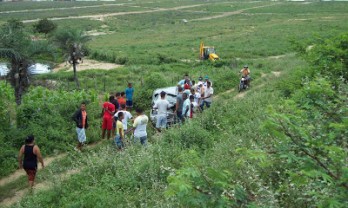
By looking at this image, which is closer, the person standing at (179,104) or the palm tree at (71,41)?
the person standing at (179,104)

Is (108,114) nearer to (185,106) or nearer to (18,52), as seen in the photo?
(185,106)

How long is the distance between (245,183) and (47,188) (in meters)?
4.80

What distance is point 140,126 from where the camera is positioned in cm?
983

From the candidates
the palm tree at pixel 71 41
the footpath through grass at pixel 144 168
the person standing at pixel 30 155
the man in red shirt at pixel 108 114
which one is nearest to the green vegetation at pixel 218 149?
the footpath through grass at pixel 144 168

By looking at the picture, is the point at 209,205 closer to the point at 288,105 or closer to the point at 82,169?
the point at 288,105

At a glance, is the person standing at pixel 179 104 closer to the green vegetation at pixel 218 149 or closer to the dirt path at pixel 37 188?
the green vegetation at pixel 218 149

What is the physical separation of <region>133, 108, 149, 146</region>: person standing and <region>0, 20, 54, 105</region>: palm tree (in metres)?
6.79

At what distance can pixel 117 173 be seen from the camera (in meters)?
8.11

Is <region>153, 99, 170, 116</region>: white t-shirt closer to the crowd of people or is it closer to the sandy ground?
the crowd of people

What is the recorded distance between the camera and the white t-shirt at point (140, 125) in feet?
31.9

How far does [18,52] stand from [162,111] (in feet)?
23.0

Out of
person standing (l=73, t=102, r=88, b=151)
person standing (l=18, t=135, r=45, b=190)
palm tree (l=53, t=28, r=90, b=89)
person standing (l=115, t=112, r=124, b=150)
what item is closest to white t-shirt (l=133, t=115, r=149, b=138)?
person standing (l=115, t=112, r=124, b=150)

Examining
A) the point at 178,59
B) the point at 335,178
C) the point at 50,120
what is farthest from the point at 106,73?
the point at 335,178

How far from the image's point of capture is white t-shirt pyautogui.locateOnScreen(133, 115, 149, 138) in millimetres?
9734
